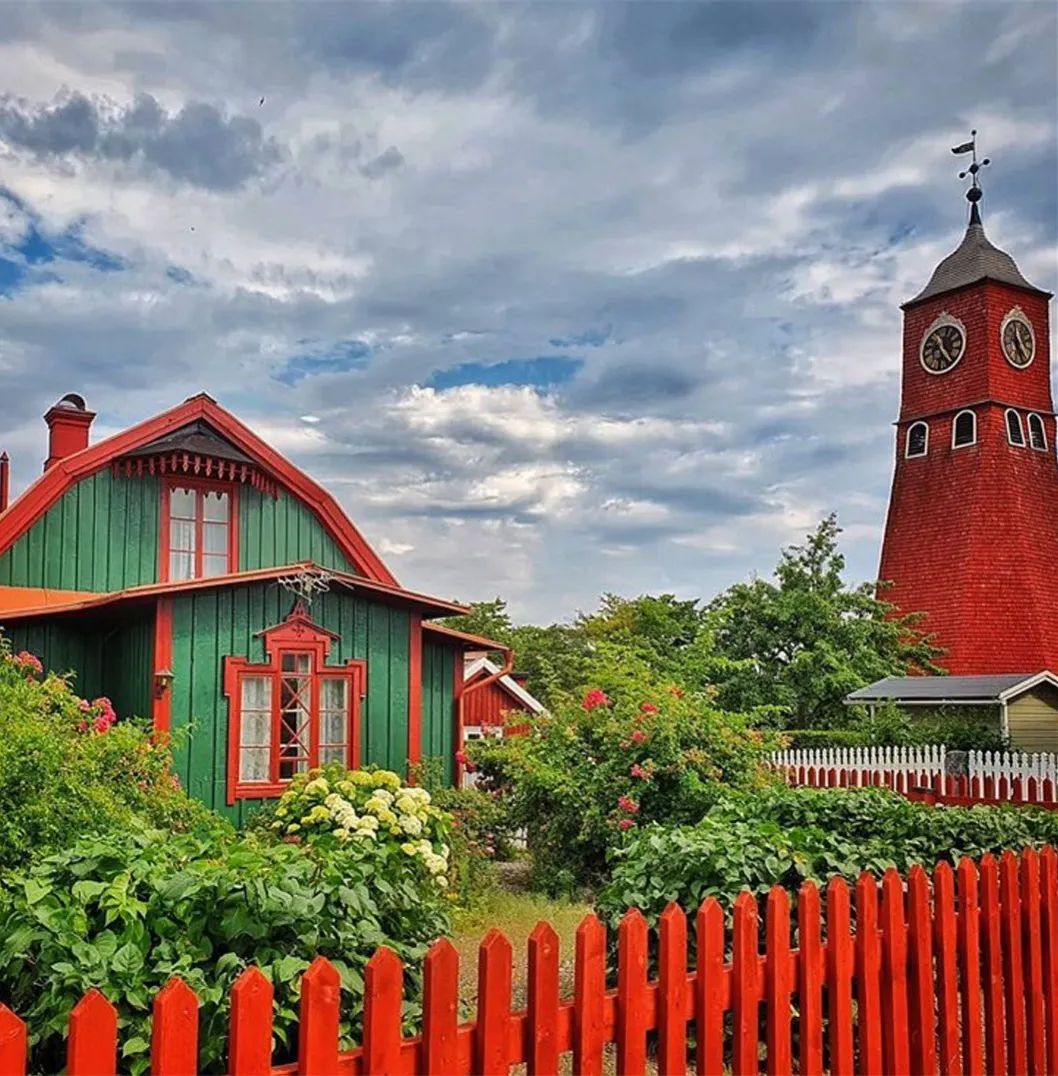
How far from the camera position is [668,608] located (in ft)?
108

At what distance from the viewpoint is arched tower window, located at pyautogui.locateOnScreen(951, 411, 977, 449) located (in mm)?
30109

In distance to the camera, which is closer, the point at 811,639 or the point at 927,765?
the point at 927,765

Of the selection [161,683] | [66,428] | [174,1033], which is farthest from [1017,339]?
[174,1033]

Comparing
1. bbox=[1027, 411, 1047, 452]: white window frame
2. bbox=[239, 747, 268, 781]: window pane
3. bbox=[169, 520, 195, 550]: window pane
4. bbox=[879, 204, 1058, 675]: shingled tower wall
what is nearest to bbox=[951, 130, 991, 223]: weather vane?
bbox=[879, 204, 1058, 675]: shingled tower wall

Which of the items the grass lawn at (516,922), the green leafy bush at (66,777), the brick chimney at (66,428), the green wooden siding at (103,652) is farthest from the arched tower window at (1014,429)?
the green leafy bush at (66,777)

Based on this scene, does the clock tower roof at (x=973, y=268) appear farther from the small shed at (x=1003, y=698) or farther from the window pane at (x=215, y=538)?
the window pane at (x=215, y=538)

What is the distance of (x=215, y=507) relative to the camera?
15.1 meters

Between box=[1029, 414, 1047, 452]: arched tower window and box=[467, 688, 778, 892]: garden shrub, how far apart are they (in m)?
22.9

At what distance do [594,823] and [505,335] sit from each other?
8.03m

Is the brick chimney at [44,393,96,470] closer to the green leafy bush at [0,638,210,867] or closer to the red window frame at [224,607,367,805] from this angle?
the red window frame at [224,607,367,805]

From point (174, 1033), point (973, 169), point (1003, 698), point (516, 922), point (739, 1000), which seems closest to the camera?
point (174, 1033)

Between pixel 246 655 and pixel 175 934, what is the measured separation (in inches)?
333

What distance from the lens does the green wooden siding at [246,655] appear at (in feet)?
37.1

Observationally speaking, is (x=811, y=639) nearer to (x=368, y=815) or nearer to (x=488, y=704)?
(x=488, y=704)
